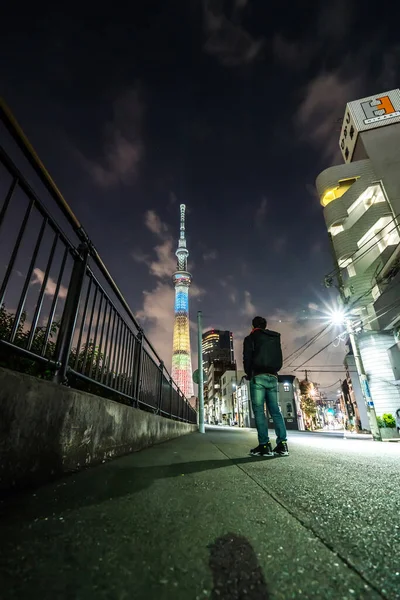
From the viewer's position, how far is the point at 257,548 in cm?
89

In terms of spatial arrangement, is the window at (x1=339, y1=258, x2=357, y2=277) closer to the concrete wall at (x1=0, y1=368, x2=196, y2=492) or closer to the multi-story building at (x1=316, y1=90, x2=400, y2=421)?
the multi-story building at (x1=316, y1=90, x2=400, y2=421)

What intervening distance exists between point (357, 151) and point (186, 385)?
7744 centimetres

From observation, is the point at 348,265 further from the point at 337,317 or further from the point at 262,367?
the point at 262,367

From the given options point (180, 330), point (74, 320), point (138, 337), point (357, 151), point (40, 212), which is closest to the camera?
point (40, 212)

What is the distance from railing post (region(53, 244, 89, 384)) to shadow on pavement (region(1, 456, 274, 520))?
809mm

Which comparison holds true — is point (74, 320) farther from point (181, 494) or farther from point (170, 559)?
point (170, 559)

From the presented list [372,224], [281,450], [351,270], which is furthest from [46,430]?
[372,224]

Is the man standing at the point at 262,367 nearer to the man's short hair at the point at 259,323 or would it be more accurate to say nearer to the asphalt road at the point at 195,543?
the man's short hair at the point at 259,323

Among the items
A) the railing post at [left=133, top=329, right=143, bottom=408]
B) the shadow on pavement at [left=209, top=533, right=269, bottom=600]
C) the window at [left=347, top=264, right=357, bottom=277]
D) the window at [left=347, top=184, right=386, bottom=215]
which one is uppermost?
the window at [left=347, top=184, right=386, bottom=215]

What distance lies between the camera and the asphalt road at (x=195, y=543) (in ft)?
2.22

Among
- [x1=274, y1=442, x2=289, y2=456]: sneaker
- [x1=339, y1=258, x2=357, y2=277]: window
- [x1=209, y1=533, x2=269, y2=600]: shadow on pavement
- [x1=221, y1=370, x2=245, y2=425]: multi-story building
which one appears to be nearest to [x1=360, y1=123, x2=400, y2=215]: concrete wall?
[x1=339, y1=258, x2=357, y2=277]: window

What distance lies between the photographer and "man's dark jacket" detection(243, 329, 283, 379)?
422 cm

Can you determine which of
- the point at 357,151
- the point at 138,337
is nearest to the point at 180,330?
the point at 357,151

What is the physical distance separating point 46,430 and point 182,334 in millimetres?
87292
